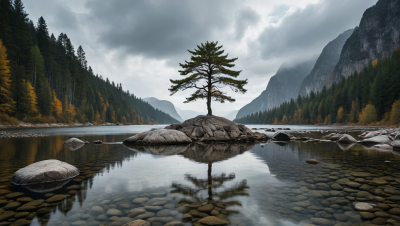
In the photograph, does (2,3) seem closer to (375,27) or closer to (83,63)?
(83,63)

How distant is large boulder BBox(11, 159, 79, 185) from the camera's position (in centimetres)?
443

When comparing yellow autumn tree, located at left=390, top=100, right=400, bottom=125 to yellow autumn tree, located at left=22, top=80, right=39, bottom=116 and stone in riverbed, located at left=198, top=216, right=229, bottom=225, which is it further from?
yellow autumn tree, located at left=22, top=80, right=39, bottom=116

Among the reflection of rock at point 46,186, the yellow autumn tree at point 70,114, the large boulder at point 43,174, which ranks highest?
the yellow autumn tree at point 70,114

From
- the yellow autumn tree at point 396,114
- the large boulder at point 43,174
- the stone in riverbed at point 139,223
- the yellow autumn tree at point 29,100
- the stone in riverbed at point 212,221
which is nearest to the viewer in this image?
the stone in riverbed at point 139,223

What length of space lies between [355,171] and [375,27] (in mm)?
181246

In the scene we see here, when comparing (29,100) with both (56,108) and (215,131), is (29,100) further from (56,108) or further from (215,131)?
(215,131)

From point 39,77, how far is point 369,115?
94.5m

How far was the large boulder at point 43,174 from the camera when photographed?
174 inches

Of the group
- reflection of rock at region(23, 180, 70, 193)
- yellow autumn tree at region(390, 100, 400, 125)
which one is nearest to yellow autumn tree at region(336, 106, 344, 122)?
yellow autumn tree at region(390, 100, 400, 125)

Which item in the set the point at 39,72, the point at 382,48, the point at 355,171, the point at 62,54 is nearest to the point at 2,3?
the point at 39,72

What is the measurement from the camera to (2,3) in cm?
4653

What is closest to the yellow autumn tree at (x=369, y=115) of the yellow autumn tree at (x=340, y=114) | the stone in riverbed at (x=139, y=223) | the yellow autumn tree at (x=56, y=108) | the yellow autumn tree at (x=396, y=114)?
the yellow autumn tree at (x=396, y=114)

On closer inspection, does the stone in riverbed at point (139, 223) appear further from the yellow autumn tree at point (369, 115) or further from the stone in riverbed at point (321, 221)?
the yellow autumn tree at point (369, 115)

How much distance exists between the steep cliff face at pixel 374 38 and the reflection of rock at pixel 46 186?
153 meters
